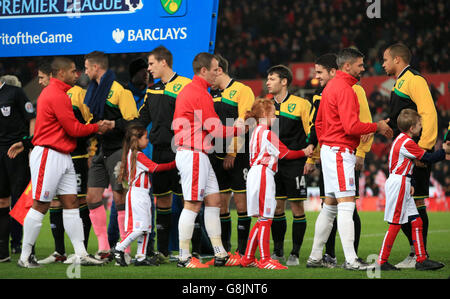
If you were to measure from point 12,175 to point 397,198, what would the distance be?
4348mm

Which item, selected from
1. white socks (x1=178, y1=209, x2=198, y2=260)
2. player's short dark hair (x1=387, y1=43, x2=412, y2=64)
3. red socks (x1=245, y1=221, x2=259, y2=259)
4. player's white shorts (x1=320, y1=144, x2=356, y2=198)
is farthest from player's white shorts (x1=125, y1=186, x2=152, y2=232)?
player's short dark hair (x1=387, y1=43, x2=412, y2=64)

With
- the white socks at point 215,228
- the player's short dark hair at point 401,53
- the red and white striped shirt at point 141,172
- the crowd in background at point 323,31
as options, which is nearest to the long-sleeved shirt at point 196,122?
the red and white striped shirt at point 141,172

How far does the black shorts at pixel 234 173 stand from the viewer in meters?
7.93

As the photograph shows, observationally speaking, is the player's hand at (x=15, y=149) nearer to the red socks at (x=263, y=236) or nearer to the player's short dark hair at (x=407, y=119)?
the red socks at (x=263, y=236)

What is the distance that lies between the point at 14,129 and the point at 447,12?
55.2ft

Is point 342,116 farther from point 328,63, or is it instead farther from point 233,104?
point 233,104

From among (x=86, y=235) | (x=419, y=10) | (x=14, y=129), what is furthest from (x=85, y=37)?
(x=419, y=10)

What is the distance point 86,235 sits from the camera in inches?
315

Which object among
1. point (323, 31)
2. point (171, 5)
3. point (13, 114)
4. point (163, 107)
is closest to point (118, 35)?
point (171, 5)

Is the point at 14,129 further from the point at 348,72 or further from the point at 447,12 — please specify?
the point at 447,12

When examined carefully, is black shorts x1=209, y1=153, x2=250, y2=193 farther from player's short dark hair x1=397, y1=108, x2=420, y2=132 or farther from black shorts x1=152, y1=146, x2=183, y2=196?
player's short dark hair x1=397, y1=108, x2=420, y2=132

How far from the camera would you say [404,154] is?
6.68 m
